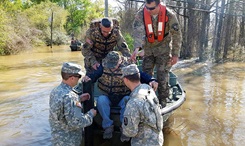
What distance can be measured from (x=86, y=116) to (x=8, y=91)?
20.0ft

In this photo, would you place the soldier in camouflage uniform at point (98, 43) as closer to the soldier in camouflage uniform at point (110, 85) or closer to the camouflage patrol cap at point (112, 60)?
the soldier in camouflage uniform at point (110, 85)

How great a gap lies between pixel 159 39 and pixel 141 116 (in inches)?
75.6

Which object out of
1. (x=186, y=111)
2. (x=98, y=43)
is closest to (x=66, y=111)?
(x=98, y=43)

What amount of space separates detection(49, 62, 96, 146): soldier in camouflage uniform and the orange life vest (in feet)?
5.19

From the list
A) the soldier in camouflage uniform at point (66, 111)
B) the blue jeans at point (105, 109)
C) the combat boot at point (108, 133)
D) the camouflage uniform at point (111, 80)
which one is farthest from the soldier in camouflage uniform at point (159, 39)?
the soldier in camouflage uniform at point (66, 111)

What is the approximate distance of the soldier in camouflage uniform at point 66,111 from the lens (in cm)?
263

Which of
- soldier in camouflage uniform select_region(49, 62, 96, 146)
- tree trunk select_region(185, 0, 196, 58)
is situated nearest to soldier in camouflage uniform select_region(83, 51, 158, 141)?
soldier in camouflage uniform select_region(49, 62, 96, 146)

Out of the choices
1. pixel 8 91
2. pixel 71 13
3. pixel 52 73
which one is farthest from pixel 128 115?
pixel 71 13

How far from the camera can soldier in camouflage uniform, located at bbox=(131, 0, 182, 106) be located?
12.7 ft

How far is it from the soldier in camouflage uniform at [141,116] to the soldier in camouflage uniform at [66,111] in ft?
1.79

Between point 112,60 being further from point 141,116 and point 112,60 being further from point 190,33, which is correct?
point 190,33

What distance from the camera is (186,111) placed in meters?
6.02

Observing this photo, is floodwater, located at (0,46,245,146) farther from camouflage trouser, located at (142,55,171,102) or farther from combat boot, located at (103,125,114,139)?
combat boot, located at (103,125,114,139)

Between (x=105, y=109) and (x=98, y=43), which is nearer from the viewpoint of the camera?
(x=105, y=109)
